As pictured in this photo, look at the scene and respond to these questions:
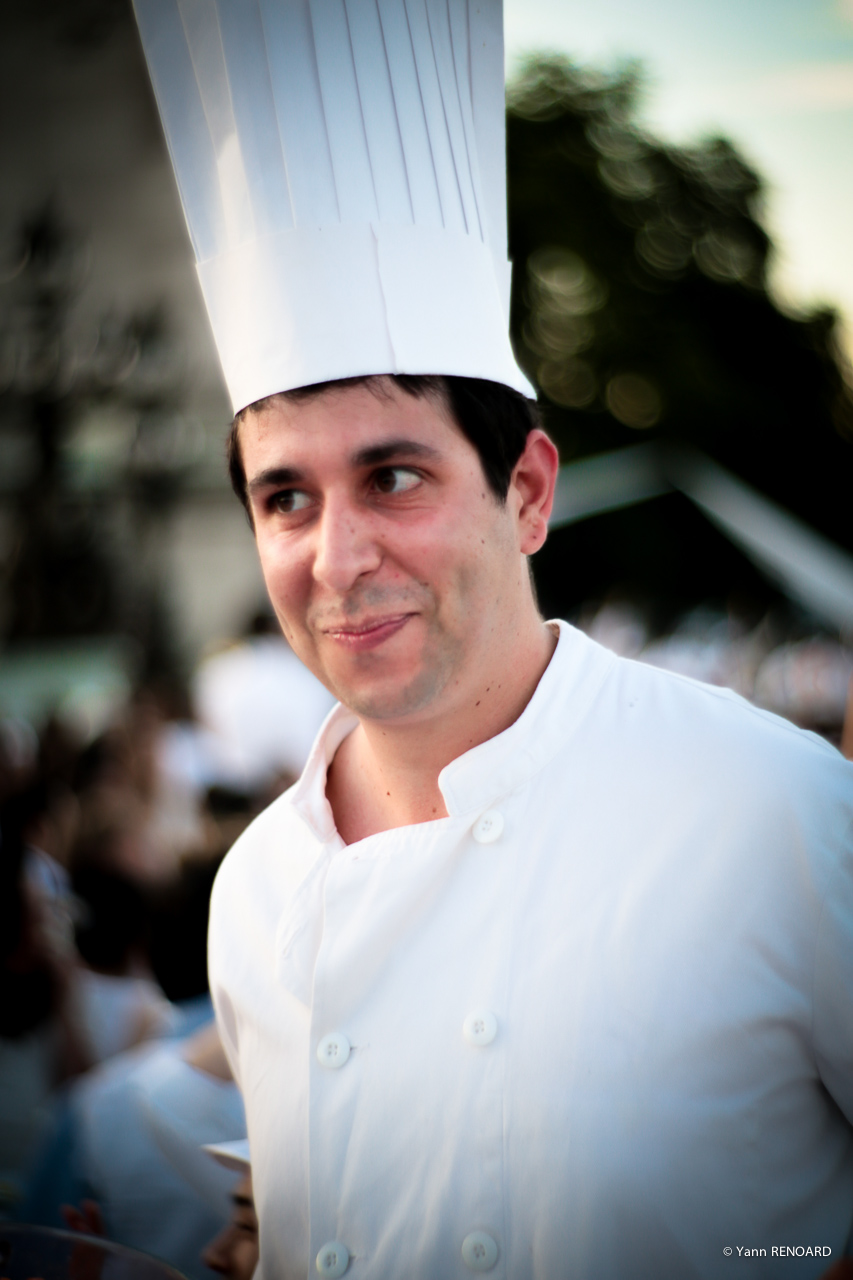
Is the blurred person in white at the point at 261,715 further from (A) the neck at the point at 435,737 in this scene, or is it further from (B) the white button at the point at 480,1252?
(B) the white button at the point at 480,1252

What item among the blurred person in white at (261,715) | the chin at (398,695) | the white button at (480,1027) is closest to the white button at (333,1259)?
the white button at (480,1027)

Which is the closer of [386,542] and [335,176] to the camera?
[386,542]

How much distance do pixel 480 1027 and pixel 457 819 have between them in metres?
0.26

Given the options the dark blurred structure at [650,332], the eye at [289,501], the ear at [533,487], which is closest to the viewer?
the eye at [289,501]

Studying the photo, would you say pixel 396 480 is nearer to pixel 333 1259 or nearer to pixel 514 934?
pixel 514 934

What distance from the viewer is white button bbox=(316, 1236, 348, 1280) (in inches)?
46.6

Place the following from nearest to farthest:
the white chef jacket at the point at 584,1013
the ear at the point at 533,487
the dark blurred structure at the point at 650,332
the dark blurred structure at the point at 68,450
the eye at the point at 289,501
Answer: the white chef jacket at the point at 584,1013 < the eye at the point at 289,501 < the ear at the point at 533,487 < the dark blurred structure at the point at 68,450 < the dark blurred structure at the point at 650,332

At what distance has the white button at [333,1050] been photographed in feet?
4.05

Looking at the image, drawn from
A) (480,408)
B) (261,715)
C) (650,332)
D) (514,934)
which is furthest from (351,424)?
(650,332)

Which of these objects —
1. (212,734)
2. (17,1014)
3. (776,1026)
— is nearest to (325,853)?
(776,1026)

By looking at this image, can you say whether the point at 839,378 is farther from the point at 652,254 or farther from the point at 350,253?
the point at 350,253

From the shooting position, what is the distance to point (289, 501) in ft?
4.28

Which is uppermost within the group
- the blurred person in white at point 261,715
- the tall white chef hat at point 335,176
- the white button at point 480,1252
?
the tall white chef hat at point 335,176

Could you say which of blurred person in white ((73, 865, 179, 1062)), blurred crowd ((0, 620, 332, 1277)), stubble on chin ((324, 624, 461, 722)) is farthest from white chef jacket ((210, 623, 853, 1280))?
blurred person in white ((73, 865, 179, 1062))
